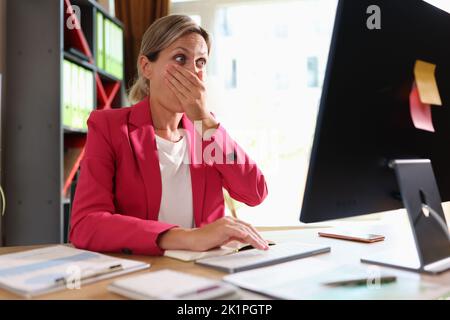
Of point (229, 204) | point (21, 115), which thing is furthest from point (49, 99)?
point (229, 204)

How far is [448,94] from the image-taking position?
32.6 inches

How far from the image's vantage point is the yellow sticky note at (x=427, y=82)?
746 millimetres

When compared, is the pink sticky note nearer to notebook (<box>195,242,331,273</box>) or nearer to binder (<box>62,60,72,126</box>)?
notebook (<box>195,242,331,273</box>)

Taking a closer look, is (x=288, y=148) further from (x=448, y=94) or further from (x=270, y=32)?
(x=448, y=94)

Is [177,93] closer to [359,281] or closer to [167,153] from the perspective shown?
[167,153]

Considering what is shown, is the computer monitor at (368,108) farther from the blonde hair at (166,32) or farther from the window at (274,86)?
the window at (274,86)

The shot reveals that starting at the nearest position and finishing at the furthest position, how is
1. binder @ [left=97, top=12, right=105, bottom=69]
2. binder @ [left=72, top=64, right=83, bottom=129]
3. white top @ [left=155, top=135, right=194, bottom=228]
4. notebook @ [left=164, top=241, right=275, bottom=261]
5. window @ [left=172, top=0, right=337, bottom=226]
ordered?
1. notebook @ [left=164, top=241, right=275, bottom=261]
2. white top @ [left=155, top=135, right=194, bottom=228]
3. binder @ [left=72, top=64, right=83, bottom=129]
4. binder @ [left=97, top=12, right=105, bottom=69]
5. window @ [left=172, top=0, right=337, bottom=226]

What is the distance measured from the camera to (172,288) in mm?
563

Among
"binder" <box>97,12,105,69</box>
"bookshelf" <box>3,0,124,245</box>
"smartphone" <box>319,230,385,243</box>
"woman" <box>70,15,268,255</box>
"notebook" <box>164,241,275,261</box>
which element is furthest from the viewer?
"binder" <box>97,12,105,69</box>

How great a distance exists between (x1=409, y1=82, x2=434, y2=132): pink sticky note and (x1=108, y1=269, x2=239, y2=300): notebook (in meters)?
0.44

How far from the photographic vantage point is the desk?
0.59m

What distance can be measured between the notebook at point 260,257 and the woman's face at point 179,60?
564 mm

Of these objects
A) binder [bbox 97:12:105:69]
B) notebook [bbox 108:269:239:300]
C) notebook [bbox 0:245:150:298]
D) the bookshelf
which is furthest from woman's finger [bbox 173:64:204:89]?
binder [bbox 97:12:105:69]

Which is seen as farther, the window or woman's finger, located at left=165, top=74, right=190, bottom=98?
the window
